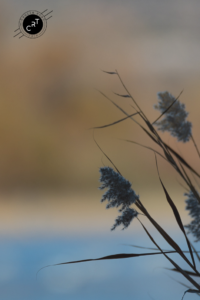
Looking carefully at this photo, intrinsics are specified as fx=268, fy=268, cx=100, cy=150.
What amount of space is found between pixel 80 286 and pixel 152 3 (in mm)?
1745

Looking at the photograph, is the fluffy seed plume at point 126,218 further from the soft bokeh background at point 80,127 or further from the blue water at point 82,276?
the soft bokeh background at point 80,127

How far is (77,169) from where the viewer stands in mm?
2352

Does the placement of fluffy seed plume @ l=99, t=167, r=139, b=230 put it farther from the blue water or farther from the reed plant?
the blue water

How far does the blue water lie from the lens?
127cm

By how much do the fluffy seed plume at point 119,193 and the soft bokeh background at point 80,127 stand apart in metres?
1.26

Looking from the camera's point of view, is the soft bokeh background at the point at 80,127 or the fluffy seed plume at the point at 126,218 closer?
the fluffy seed plume at the point at 126,218

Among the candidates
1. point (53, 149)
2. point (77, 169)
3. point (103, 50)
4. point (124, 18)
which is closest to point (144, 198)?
point (77, 169)

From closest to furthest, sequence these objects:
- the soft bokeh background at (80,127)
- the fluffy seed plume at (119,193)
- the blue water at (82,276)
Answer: the fluffy seed plume at (119,193), the blue water at (82,276), the soft bokeh background at (80,127)

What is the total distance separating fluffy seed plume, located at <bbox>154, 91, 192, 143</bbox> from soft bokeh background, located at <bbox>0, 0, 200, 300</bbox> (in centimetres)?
119

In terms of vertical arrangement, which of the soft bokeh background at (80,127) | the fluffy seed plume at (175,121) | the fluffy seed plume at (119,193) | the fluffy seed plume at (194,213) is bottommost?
the fluffy seed plume at (194,213)

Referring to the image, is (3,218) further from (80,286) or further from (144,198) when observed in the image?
(144,198)

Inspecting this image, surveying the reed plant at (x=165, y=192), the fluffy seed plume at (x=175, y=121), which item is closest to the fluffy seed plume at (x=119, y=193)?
the reed plant at (x=165, y=192)

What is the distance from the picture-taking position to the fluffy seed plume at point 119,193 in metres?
0.27

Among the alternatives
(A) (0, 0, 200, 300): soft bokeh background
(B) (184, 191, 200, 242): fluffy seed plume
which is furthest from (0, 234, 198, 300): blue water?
(B) (184, 191, 200, 242): fluffy seed plume
